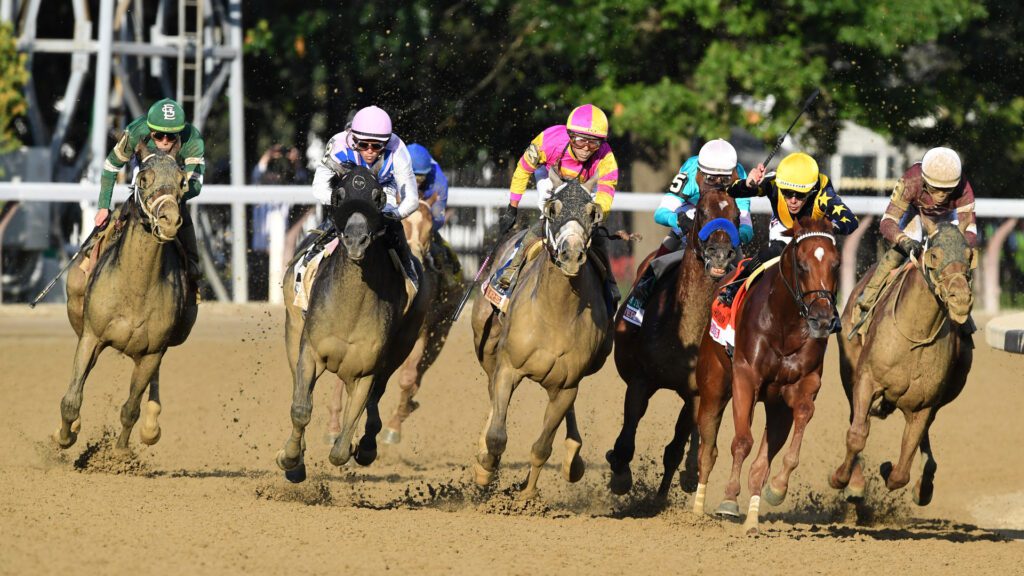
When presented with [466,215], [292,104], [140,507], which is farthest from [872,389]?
[292,104]

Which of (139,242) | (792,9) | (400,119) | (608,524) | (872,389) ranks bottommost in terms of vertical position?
(608,524)

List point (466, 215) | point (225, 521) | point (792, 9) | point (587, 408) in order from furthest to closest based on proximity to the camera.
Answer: point (792, 9) < point (466, 215) < point (587, 408) < point (225, 521)

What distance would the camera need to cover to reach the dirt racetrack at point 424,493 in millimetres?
8297

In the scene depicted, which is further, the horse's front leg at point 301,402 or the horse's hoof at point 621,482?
the horse's hoof at point 621,482

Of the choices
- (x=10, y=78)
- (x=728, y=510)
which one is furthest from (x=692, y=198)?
A: (x=10, y=78)

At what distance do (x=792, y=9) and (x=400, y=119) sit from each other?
5.65 m

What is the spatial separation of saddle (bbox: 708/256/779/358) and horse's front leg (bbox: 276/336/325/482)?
2321 mm

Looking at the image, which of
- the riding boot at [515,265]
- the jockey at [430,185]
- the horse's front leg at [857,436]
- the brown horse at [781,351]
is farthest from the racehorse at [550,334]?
the jockey at [430,185]

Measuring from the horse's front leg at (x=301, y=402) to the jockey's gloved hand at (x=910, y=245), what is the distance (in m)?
3.45

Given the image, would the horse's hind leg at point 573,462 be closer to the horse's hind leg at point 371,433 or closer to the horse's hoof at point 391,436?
the horse's hind leg at point 371,433

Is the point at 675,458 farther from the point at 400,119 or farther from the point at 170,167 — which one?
the point at 400,119

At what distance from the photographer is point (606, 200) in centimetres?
991

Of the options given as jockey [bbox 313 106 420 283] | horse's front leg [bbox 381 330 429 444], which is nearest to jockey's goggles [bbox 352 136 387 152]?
jockey [bbox 313 106 420 283]

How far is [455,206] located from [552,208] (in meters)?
9.97
